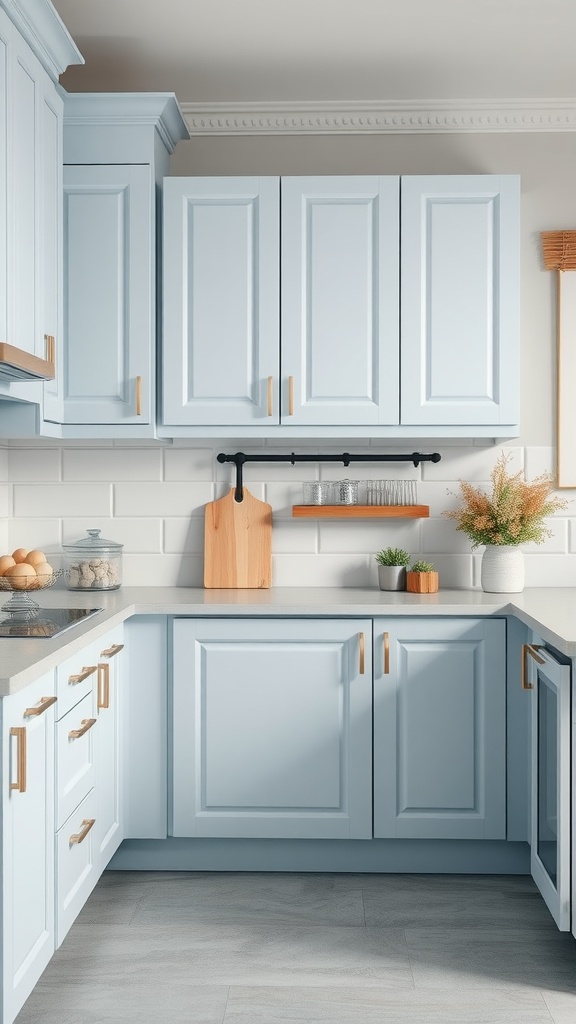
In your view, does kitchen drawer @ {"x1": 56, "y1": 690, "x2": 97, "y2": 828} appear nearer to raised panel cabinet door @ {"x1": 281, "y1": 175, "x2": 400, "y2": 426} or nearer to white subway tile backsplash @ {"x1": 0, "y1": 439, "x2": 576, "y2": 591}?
white subway tile backsplash @ {"x1": 0, "y1": 439, "x2": 576, "y2": 591}

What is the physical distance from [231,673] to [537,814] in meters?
0.98

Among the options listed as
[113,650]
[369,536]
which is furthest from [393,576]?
[113,650]

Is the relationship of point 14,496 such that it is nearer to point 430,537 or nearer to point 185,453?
point 185,453

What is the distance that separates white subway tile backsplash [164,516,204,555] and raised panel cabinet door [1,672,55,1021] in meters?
1.34

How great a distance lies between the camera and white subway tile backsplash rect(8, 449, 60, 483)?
11.0 feet

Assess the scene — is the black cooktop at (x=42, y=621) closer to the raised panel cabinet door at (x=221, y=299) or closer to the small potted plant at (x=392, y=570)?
the raised panel cabinet door at (x=221, y=299)

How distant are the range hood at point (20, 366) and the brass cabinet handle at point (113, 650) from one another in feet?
2.52

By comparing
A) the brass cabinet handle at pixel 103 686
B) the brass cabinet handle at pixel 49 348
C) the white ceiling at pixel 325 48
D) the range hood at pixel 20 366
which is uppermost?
the white ceiling at pixel 325 48

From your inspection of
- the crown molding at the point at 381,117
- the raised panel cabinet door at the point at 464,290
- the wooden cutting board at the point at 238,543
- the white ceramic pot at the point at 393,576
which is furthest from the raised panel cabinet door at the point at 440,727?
the crown molding at the point at 381,117

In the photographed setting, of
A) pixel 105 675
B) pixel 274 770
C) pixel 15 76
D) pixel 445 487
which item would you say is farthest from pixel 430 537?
pixel 15 76

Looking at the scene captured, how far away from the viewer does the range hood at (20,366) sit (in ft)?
6.63

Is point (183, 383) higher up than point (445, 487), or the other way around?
point (183, 383)

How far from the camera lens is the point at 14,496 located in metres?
3.37

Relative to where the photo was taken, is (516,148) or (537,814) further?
(516,148)
